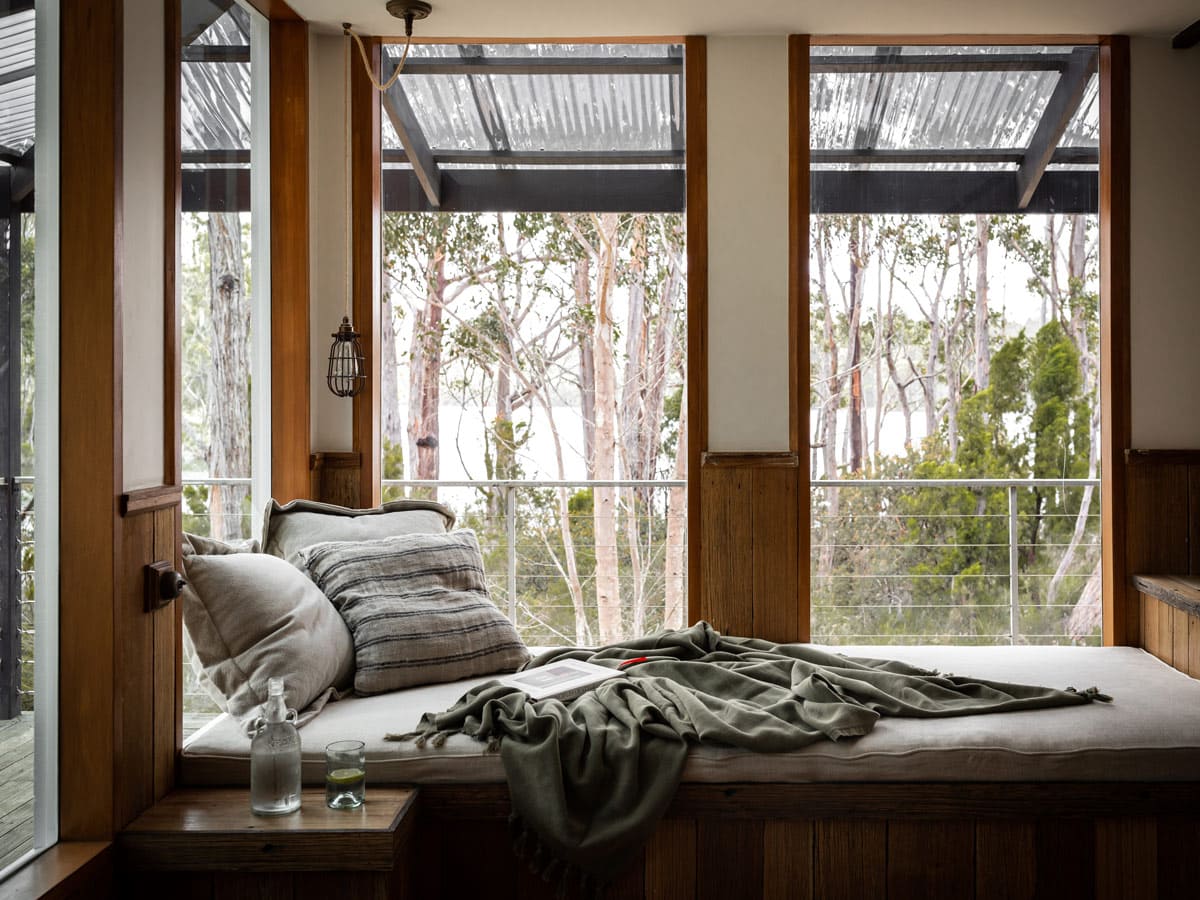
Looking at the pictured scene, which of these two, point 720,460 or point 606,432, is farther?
point 606,432

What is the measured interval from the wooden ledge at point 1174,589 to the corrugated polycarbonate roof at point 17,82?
3034 millimetres

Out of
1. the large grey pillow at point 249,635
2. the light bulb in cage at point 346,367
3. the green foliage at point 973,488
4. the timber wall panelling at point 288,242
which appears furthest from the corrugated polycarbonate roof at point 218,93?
the green foliage at point 973,488

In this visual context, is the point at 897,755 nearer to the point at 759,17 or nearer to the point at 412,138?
the point at 759,17

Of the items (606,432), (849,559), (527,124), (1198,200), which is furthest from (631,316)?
(1198,200)

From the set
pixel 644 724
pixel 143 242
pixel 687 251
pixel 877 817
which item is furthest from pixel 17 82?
pixel 877 817

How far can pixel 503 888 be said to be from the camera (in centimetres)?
216

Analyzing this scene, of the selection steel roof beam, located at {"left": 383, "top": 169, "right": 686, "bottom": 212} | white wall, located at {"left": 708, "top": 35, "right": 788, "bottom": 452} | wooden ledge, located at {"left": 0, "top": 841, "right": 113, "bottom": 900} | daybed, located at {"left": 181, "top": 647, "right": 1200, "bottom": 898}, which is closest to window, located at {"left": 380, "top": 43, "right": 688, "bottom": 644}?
steel roof beam, located at {"left": 383, "top": 169, "right": 686, "bottom": 212}

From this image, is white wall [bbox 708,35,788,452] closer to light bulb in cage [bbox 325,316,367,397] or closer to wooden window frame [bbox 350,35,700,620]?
wooden window frame [bbox 350,35,700,620]

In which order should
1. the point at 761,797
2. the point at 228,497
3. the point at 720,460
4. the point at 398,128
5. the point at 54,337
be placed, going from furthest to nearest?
the point at 398,128 → the point at 720,460 → the point at 228,497 → the point at 761,797 → the point at 54,337

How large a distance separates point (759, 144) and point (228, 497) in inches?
77.8

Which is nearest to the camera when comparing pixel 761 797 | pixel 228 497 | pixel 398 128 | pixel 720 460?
pixel 761 797

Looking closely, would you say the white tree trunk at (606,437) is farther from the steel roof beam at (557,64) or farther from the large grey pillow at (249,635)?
the large grey pillow at (249,635)

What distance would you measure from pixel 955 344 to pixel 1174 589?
3.73 feet

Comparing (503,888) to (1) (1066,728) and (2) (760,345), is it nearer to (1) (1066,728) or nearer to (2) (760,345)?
(1) (1066,728)
